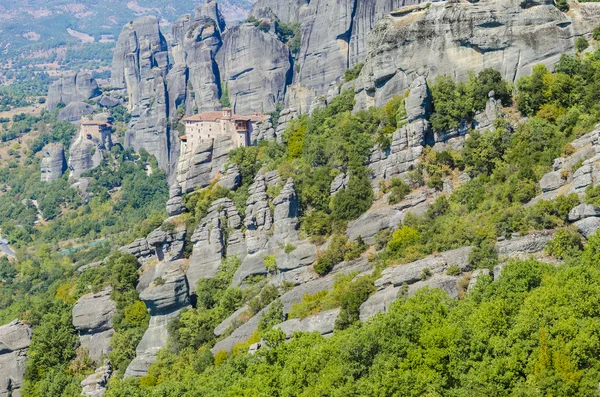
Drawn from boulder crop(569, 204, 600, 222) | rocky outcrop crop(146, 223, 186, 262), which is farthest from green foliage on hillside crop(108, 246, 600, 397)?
rocky outcrop crop(146, 223, 186, 262)

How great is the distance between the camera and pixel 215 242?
193ft

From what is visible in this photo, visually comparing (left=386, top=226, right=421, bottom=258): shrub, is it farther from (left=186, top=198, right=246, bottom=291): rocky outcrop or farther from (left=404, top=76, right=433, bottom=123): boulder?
(left=186, top=198, right=246, bottom=291): rocky outcrop

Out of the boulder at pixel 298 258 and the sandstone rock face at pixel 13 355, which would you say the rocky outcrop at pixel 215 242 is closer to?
the boulder at pixel 298 258

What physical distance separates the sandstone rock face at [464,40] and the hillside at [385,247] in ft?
0.37

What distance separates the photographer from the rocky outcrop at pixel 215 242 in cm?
5831

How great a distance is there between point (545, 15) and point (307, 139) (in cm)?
1833

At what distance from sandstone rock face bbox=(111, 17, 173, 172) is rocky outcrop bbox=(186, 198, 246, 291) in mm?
70958

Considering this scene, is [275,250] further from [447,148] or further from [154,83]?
[154,83]

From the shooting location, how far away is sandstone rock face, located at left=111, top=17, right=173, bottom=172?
13625 cm

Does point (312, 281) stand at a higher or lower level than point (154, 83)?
higher

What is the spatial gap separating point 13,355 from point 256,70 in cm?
7271

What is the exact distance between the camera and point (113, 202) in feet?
406

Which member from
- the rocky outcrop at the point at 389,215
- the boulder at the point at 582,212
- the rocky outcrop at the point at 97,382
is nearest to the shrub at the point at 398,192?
the rocky outcrop at the point at 389,215

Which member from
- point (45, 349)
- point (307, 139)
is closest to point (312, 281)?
point (307, 139)
